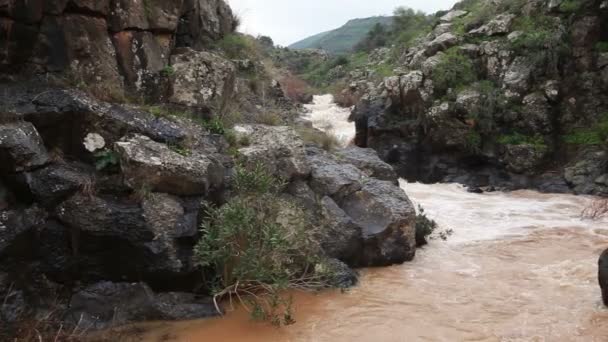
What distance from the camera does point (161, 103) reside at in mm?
8750

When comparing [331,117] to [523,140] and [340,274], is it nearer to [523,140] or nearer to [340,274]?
[523,140]

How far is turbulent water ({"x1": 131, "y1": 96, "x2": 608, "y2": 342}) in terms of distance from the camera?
600cm

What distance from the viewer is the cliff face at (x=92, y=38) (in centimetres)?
709

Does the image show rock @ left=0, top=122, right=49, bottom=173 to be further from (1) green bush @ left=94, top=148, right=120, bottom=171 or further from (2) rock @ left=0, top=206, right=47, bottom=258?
(1) green bush @ left=94, top=148, right=120, bottom=171

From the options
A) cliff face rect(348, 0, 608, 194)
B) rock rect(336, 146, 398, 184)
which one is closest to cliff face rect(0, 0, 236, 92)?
rock rect(336, 146, 398, 184)

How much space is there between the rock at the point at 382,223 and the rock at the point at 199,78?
118 inches

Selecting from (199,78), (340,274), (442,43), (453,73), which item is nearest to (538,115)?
(453,73)

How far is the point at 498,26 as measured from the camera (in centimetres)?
1878

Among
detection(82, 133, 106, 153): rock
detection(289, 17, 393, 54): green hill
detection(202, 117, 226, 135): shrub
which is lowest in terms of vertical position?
detection(82, 133, 106, 153): rock

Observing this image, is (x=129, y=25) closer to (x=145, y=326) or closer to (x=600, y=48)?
(x=145, y=326)

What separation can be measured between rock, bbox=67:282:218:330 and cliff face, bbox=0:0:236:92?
309 centimetres

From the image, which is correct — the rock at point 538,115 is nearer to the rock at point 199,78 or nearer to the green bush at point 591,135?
the green bush at point 591,135

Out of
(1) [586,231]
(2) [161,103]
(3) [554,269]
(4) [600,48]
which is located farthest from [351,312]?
(4) [600,48]

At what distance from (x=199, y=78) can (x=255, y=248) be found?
3.99m
